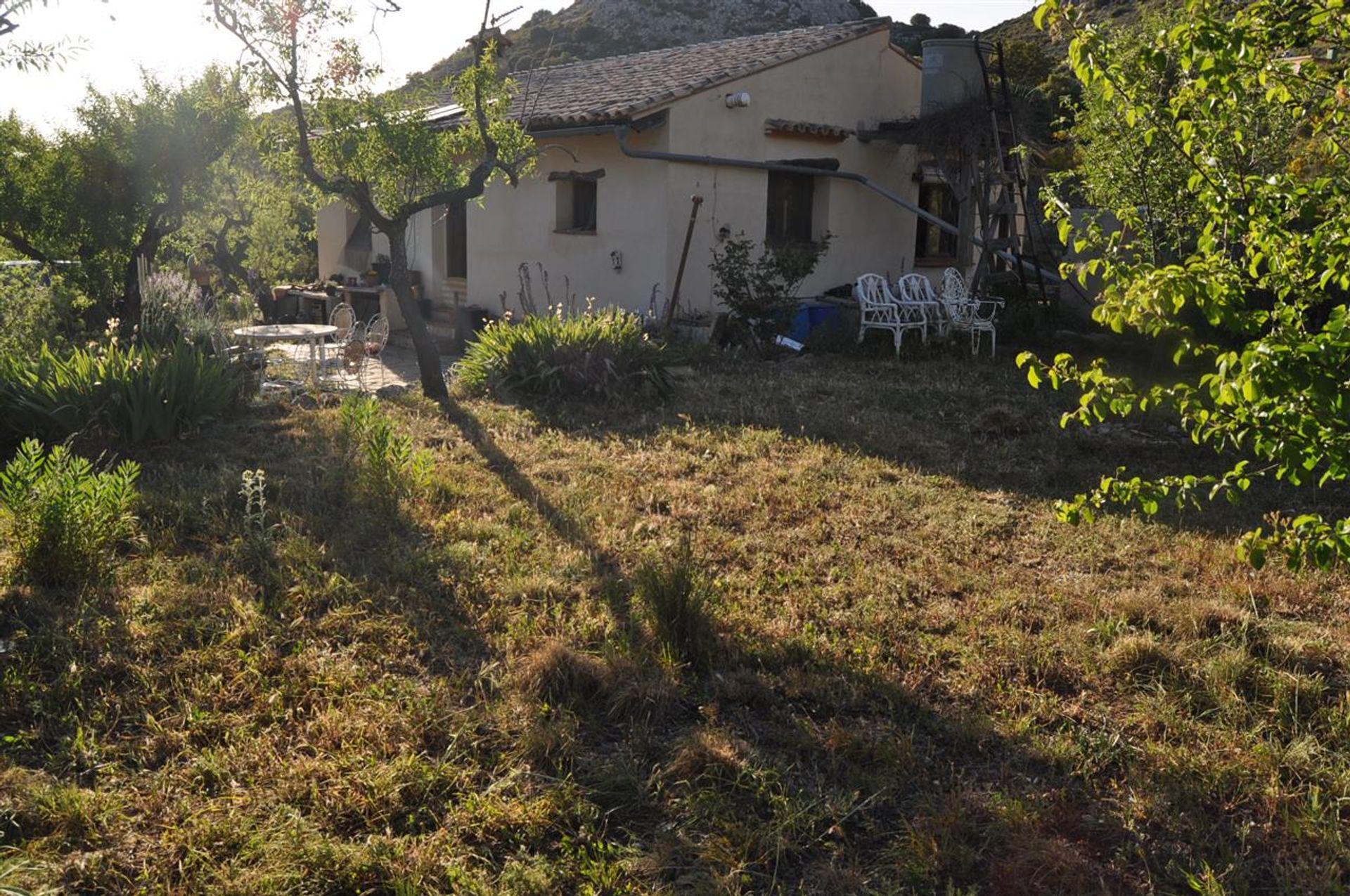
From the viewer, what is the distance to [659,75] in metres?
13.9

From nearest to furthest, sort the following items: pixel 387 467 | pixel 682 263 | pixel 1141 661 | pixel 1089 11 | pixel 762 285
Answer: pixel 1141 661, pixel 387 467, pixel 762 285, pixel 682 263, pixel 1089 11

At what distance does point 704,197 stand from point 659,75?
2.30m

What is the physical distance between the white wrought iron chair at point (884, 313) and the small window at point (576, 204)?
12.3 feet

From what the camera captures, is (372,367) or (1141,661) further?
(372,367)

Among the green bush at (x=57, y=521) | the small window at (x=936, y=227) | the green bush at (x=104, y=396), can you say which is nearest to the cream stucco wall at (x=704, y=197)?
the small window at (x=936, y=227)

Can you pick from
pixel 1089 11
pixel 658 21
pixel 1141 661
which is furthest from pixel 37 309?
pixel 658 21

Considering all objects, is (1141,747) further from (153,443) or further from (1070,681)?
(153,443)

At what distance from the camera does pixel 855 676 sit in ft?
12.1

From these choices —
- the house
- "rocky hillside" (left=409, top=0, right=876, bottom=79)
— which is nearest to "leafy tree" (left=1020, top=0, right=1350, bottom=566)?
the house

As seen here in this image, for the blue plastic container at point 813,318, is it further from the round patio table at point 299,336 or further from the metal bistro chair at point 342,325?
the round patio table at point 299,336

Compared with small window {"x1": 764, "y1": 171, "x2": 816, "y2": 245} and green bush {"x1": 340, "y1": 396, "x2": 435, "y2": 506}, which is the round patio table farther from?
small window {"x1": 764, "y1": 171, "x2": 816, "y2": 245}

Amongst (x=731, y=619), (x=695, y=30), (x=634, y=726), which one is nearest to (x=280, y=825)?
(x=634, y=726)

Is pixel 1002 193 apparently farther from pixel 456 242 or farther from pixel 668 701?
pixel 668 701

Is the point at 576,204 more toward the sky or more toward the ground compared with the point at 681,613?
more toward the sky
